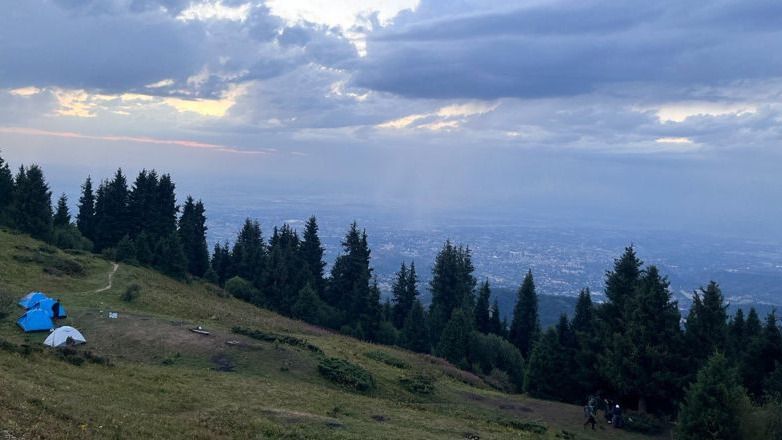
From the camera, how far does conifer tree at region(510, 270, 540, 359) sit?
87.8 metres

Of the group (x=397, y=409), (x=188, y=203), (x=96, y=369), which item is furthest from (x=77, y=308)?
(x=188, y=203)

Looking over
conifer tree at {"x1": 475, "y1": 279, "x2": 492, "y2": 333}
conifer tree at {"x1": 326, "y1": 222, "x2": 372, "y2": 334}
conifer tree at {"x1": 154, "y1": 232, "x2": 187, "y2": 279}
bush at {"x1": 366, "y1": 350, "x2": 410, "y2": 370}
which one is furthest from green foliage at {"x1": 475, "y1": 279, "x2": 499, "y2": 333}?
bush at {"x1": 366, "y1": 350, "x2": 410, "y2": 370}

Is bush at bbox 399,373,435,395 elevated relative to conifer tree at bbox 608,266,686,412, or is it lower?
lower

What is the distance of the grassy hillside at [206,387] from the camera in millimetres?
21891

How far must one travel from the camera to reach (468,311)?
81875 mm

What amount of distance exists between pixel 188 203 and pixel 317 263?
2888 cm

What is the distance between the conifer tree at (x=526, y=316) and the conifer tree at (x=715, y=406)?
5919 cm

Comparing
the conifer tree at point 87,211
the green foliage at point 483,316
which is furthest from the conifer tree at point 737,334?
the conifer tree at point 87,211

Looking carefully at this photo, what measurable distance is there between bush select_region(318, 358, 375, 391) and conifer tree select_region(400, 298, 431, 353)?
38269 mm

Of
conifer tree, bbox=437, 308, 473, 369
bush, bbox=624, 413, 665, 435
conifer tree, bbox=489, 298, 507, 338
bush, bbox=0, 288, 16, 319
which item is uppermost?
bush, bbox=0, 288, 16, 319

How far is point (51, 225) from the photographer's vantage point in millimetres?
77000

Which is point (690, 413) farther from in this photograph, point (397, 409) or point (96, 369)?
point (96, 369)

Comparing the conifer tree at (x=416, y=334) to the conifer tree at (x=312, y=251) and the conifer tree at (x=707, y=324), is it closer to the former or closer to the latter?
the conifer tree at (x=312, y=251)

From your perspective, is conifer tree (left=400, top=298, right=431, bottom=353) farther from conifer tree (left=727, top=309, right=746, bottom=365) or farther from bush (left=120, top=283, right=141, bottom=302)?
bush (left=120, top=283, right=141, bottom=302)
